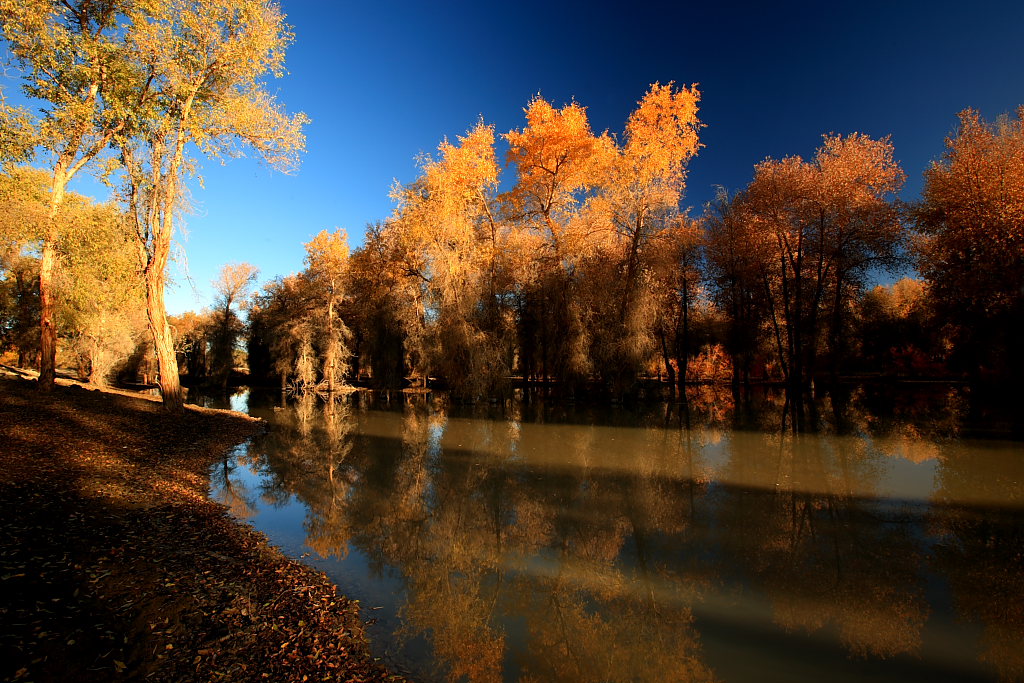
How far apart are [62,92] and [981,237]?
31.7m

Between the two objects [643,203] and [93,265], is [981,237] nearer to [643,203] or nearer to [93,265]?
[643,203]

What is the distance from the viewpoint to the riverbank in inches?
130

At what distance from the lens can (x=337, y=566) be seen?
5613 mm

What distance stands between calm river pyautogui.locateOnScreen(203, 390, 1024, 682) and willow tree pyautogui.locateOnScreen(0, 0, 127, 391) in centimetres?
747

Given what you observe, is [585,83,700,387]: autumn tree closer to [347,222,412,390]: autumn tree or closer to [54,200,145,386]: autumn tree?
[347,222,412,390]: autumn tree

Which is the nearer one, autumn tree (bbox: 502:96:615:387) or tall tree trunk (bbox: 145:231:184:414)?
tall tree trunk (bbox: 145:231:184:414)

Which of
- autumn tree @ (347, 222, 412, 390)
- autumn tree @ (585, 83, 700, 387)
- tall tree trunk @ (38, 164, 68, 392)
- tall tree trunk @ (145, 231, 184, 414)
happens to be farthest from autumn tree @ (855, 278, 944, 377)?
tall tree trunk @ (38, 164, 68, 392)

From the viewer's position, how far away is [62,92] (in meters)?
12.7

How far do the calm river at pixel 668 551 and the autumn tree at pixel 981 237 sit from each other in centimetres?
1062

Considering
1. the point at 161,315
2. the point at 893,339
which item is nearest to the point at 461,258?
the point at 161,315

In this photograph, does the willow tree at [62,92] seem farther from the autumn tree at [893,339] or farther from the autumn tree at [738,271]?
the autumn tree at [893,339]

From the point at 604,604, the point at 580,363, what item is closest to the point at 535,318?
the point at 580,363

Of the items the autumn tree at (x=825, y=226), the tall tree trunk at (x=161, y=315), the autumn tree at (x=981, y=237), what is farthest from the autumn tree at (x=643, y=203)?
the tall tree trunk at (x=161, y=315)

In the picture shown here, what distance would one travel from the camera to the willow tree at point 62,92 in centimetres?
1175
